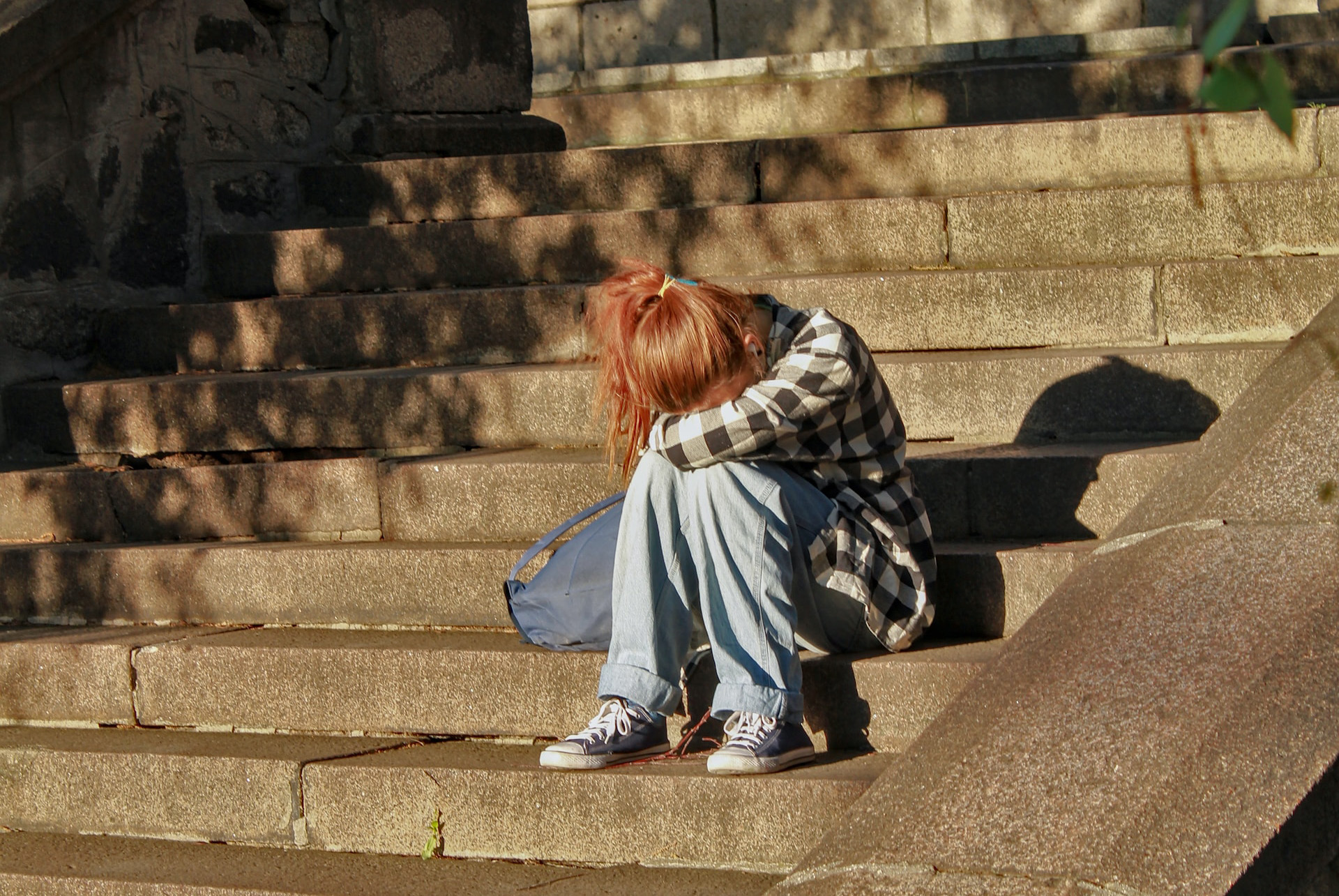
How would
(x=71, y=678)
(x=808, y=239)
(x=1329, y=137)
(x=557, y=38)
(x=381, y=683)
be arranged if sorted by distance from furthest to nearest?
(x=557, y=38)
(x=808, y=239)
(x=1329, y=137)
(x=71, y=678)
(x=381, y=683)

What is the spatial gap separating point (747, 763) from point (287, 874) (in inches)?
40.4

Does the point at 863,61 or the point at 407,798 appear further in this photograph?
the point at 863,61

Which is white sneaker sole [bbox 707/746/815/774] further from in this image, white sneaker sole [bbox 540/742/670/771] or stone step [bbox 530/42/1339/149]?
stone step [bbox 530/42/1339/149]

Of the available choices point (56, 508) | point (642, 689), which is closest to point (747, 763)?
point (642, 689)

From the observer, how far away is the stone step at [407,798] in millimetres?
2932

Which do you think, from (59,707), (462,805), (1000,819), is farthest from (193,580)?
(1000,819)

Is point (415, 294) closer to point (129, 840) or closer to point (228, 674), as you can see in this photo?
point (228, 674)

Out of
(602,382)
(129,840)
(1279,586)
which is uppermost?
(602,382)

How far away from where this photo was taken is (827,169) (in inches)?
200

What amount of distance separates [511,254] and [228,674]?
1922mm

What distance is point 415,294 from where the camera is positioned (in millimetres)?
4898

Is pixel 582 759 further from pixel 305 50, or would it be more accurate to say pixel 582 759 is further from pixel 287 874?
pixel 305 50

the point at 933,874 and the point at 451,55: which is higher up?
the point at 451,55

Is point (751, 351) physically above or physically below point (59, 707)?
above
